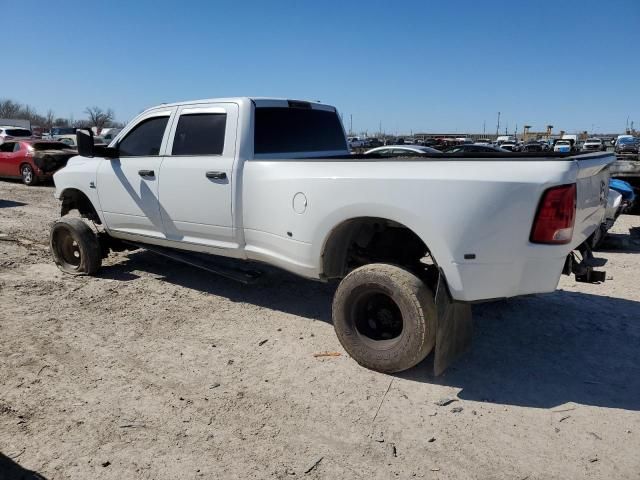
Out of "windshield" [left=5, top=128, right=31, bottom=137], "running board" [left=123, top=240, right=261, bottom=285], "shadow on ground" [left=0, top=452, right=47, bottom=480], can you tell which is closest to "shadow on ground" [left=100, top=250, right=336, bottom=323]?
"running board" [left=123, top=240, right=261, bottom=285]

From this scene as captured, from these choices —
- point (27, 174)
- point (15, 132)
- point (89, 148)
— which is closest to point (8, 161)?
point (27, 174)

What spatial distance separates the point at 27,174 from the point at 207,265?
537 inches

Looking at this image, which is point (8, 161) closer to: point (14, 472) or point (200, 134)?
point (200, 134)

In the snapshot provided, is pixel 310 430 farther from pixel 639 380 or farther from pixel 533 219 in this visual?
pixel 639 380

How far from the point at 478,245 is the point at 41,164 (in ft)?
51.8

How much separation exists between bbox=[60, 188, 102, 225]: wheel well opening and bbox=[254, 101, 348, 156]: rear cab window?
104 inches

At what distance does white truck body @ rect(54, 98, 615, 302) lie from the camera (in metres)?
2.99

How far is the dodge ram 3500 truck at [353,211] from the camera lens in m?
3.00

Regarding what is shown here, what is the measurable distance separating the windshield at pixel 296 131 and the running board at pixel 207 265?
3.79 ft

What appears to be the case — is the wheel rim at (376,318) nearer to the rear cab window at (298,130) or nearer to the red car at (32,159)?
the rear cab window at (298,130)

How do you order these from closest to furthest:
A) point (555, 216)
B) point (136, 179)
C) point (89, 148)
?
point (555, 216) < point (136, 179) < point (89, 148)

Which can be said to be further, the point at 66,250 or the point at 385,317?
the point at 66,250

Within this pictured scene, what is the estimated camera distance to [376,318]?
3803 millimetres

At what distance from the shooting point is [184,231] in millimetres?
4941
